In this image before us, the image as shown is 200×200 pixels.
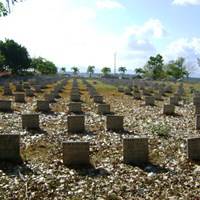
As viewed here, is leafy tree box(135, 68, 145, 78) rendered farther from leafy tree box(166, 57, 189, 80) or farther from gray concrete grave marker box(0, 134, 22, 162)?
gray concrete grave marker box(0, 134, 22, 162)

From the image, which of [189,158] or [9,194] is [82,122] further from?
[9,194]

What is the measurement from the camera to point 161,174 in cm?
1361

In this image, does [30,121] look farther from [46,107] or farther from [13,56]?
[13,56]

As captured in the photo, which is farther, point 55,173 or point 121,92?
point 121,92

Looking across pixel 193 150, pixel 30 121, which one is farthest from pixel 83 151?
pixel 30 121

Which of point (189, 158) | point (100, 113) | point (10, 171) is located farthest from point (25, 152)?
point (100, 113)

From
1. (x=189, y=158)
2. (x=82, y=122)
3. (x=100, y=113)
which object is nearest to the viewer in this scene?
(x=189, y=158)

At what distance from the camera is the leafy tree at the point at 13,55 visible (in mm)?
97688

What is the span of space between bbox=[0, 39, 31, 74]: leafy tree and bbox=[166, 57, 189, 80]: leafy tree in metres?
34.3

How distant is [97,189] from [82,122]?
847cm

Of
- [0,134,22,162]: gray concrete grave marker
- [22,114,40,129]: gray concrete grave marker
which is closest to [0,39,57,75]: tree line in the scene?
[22,114,40,129]: gray concrete grave marker

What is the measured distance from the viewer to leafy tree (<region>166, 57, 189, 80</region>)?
114 metres

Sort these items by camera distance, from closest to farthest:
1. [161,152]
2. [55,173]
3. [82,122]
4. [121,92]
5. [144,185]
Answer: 1. [144,185]
2. [55,173]
3. [161,152]
4. [82,122]
5. [121,92]

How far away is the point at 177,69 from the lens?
→ 115 metres
